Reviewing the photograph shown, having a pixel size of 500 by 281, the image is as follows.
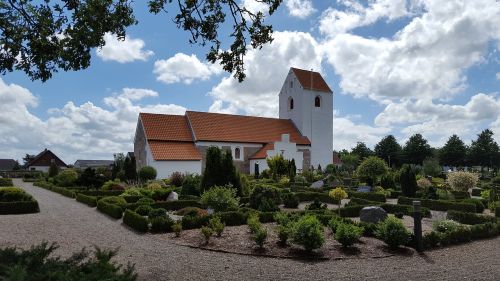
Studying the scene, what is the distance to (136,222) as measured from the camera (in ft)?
38.6

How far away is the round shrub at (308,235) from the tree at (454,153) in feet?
227

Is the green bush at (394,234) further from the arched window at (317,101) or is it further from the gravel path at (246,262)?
the arched window at (317,101)

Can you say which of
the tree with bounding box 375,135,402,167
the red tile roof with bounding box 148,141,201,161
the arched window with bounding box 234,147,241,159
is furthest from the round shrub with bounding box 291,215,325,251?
the tree with bounding box 375,135,402,167

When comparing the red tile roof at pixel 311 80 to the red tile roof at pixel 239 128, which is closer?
the red tile roof at pixel 239 128

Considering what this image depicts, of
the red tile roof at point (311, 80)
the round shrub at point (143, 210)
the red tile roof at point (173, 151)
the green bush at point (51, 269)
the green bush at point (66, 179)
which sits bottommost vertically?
the round shrub at point (143, 210)

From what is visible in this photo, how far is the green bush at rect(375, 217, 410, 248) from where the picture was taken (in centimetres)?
957

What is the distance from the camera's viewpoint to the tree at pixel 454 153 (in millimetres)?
70562

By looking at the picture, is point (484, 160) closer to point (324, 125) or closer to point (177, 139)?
point (324, 125)

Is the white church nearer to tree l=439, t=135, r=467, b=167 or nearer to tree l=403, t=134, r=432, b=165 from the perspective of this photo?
tree l=403, t=134, r=432, b=165

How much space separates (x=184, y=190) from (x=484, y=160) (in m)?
63.3

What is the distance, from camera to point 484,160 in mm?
69438

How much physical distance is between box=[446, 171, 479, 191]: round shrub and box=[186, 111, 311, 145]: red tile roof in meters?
22.1

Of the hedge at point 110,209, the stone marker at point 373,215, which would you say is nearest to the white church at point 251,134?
the hedge at point 110,209

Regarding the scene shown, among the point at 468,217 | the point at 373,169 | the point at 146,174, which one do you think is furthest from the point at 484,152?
the point at 468,217
